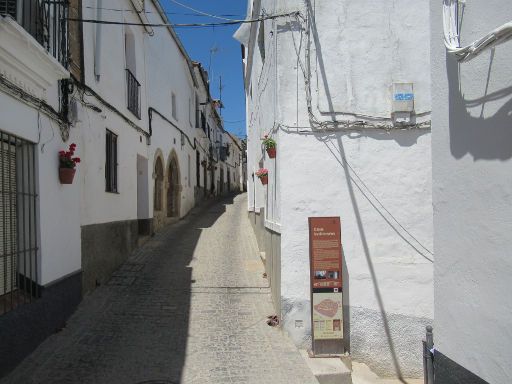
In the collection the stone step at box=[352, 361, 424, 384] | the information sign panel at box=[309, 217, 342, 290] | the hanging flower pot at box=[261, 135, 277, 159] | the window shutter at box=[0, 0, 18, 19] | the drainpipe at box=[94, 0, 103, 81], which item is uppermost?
the drainpipe at box=[94, 0, 103, 81]

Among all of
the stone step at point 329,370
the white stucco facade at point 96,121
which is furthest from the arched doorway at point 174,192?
the stone step at point 329,370

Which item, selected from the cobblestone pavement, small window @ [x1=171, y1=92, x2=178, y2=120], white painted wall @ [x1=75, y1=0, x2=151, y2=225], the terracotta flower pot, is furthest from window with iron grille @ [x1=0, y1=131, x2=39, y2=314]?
small window @ [x1=171, y1=92, x2=178, y2=120]

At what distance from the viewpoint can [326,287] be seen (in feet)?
19.7

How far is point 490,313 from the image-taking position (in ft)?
8.50

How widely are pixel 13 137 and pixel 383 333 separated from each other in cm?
510

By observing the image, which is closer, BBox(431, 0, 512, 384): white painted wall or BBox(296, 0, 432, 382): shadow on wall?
BBox(431, 0, 512, 384): white painted wall

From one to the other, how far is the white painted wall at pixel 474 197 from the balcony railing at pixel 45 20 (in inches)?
176

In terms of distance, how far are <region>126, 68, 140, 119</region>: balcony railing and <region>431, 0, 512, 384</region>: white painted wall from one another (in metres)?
7.66

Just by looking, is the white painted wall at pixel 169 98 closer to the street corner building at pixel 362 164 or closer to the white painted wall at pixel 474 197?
the street corner building at pixel 362 164

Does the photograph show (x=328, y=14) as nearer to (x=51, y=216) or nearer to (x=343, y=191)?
(x=343, y=191)

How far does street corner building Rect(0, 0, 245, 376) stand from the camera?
4949 millimetres

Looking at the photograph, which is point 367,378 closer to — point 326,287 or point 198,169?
point 326,287

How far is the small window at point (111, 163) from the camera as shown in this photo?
8445 millimetres

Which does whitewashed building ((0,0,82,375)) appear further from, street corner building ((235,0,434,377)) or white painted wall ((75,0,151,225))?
street corner building ((235,0,434,377))
